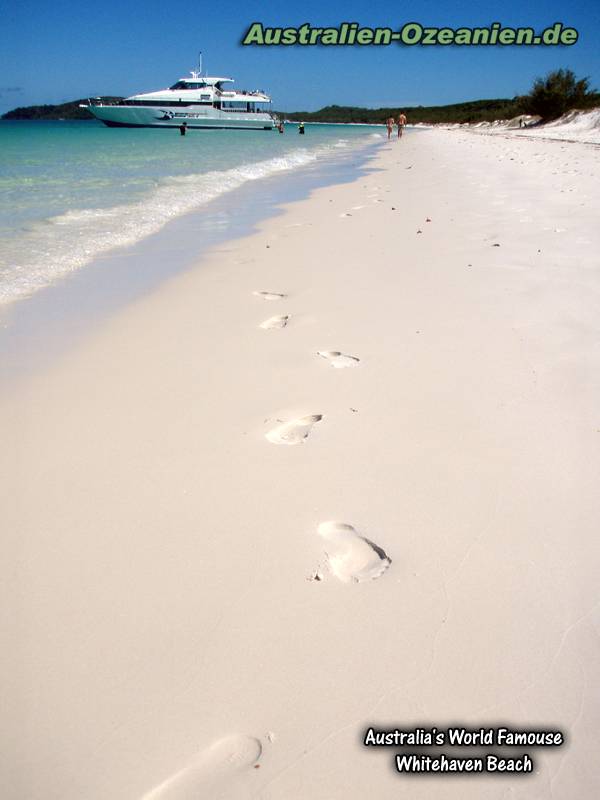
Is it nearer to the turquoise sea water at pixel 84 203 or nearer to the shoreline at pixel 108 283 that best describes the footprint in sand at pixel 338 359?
the shoreline at pixel 108 283

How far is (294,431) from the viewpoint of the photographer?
82.5 inches

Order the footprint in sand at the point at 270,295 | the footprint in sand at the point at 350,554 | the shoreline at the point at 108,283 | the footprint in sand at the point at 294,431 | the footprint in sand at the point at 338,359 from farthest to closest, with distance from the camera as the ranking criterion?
the footprint in sand at the point at 270,295, the shoreline at the point at 108,283, the footprint in sand at the point at 338,359, the footprint in sand at the point at 294,431, the footprint in sand at the point at 350,554

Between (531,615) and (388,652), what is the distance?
36cm

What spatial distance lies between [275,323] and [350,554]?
77.7 inches

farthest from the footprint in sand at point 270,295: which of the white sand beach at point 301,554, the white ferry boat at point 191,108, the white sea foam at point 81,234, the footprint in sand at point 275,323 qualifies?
the white ferry boat at point 191,108

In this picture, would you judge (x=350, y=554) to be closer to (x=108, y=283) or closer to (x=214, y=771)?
(x=214, y=771)

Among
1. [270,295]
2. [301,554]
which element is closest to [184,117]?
[270,295]

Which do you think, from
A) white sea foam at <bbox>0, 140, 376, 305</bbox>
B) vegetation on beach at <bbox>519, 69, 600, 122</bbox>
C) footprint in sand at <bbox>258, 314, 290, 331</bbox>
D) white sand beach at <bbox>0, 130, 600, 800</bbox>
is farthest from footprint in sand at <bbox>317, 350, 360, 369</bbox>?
vegetation on beach at <bbox>519, 69, 600, 122</bbox>

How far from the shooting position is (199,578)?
1432 millimetres

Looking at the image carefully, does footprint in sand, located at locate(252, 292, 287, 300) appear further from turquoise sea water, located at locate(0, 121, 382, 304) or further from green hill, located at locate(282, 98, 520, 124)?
green hill, located at locate(282, 98, 520, 124)

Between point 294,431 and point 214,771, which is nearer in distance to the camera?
point 214,771

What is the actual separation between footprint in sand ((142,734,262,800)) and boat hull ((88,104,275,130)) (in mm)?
57869

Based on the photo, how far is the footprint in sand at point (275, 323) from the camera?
126 inches

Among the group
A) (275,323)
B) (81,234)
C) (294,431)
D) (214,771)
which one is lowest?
(214,771)
